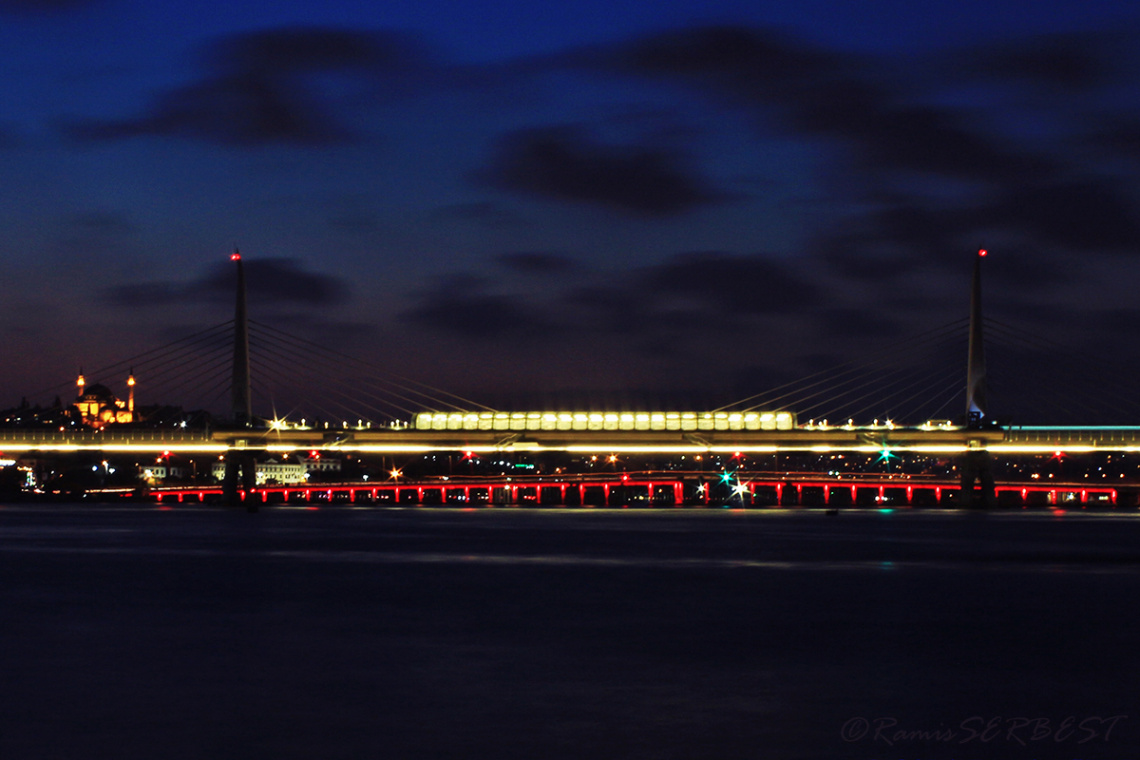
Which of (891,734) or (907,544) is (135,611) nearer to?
(891,734)

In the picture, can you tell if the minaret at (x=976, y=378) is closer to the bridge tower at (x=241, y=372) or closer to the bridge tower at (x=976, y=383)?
the bridge tower at (x=976, y=383)

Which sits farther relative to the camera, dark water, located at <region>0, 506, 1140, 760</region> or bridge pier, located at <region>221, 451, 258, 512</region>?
bridge pier, located at <region>221, 451, 258, 512</region>

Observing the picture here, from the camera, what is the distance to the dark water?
15.9m

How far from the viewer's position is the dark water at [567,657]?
52.1 feet

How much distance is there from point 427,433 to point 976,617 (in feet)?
298

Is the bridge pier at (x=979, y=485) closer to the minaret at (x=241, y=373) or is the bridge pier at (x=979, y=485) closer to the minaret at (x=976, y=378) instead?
the minaret at (x=976, y=378)

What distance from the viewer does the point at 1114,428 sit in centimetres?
11581

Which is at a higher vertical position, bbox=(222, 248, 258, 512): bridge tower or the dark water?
bbox=(222, 248, 258, 512): bridge tower

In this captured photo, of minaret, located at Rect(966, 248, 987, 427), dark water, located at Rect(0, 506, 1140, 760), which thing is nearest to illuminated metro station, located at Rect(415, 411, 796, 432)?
minaret, located at Rect(966, 248, 987, 427)

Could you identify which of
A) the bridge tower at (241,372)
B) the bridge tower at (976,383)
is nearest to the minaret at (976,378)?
the bridge tower at (976,383)

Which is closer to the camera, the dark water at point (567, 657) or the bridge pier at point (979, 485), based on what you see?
the dark water at point (567, 657)

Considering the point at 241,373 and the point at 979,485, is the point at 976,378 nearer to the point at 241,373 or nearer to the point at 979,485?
the point at 979,485

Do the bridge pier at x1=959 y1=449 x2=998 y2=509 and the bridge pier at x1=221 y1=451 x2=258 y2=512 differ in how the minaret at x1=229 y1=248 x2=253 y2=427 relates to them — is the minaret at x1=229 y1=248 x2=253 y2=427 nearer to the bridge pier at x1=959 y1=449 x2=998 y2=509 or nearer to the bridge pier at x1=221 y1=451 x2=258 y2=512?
the bridge pier at x1=221 y1=451 x2=258 y2=512

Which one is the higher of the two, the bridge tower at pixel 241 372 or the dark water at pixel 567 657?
the bridge tower at pixel 241 372
